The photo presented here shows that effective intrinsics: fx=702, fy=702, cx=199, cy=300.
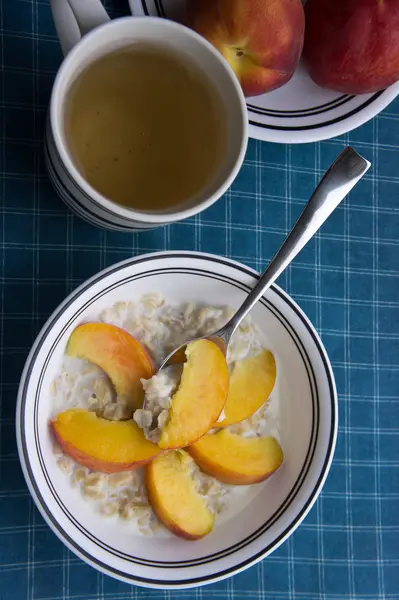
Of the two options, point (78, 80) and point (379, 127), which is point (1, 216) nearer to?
point (78, 80)

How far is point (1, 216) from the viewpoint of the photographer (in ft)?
2.51

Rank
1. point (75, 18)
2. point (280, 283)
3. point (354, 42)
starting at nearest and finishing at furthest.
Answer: point (75, 18), point (354, 42), point (280, 283)

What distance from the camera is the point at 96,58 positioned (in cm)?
63

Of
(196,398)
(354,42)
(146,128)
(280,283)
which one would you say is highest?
(354,42)

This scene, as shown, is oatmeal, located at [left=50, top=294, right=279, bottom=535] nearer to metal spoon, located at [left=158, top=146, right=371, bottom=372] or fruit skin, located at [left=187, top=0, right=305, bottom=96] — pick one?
metal spoon, located at [left=158, top=146, right=371, bottom=372]

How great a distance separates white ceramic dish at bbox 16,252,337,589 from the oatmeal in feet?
0.04

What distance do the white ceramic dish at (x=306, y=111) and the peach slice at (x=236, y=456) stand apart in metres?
0.33

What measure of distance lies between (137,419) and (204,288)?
163mm

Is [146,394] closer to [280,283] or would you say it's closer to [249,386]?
[249,386]

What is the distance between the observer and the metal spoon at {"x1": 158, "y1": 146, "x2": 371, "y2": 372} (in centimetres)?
73

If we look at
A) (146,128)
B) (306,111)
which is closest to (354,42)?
(306,111)

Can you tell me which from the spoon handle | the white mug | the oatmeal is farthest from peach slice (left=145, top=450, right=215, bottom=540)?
the white mug

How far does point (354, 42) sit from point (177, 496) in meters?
0.50

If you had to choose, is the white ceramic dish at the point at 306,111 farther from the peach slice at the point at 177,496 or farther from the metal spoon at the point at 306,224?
the peach slice at the point at 177,496
